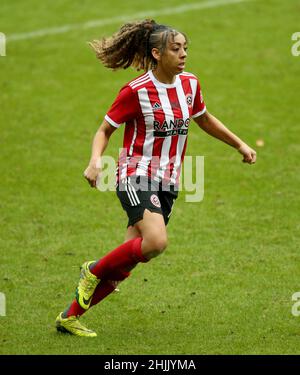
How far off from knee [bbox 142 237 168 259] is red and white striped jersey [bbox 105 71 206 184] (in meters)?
0.50

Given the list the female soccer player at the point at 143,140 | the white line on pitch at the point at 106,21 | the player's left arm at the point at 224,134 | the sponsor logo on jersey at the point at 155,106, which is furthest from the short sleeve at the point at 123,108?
the white line on pitch at the point at 106,21

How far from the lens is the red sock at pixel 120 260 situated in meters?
A: 6.23

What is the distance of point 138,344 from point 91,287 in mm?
529

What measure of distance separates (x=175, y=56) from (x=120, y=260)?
4.70ft

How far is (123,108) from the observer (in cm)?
631

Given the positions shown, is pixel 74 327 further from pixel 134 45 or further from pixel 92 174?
pixel 134 45

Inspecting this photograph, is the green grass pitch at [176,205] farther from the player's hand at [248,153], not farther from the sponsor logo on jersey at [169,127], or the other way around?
the sponsor logo on jersey at [169,127]

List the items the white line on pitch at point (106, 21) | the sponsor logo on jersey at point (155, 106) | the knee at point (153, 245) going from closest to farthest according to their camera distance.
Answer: the knee at point (153, 245) < the sponsor logo on jersey at point (155, 106) < the white line on pitch at point (106, 21)

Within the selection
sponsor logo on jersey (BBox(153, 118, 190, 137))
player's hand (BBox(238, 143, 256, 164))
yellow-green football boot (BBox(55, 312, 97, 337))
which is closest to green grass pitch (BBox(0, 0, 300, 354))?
yellow-green football boot (BBox(55, 312, 97, 337))

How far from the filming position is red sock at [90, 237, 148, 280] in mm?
6227

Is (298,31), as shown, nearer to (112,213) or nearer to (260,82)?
(260,82)

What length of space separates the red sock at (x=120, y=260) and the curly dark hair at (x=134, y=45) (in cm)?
129

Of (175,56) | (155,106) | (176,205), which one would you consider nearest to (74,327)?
(155,106)

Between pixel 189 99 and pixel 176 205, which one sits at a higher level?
pixel 189 99
